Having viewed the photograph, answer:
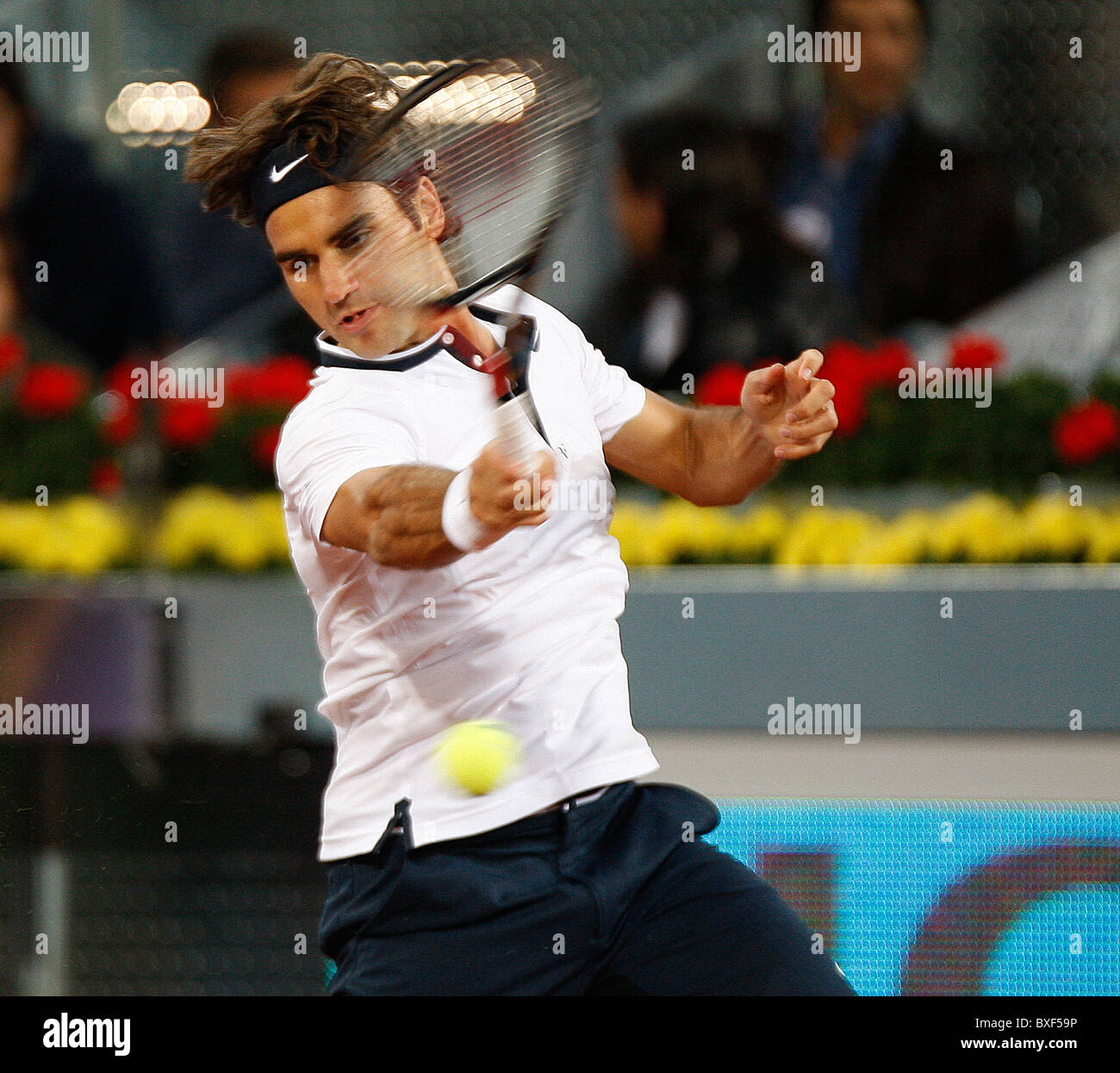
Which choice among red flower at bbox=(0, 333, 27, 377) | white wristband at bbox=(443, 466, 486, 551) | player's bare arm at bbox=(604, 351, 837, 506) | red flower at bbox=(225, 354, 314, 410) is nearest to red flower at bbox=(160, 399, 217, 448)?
red flower at bbox=(225, 354, 314, 410)

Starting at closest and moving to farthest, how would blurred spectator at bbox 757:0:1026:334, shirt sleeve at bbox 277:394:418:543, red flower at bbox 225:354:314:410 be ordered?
shirt sleeve at bbox 277:394:418:543 → red flower at bbox 225:354:314:410 → blurred spectator at bbox 757:0:1026:334

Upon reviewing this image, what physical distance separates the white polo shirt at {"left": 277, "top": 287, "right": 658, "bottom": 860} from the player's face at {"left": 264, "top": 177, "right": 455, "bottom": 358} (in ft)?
0.09

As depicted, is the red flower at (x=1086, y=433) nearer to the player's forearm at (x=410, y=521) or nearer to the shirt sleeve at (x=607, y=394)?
the shirt sleeve at (x=607, y=394)

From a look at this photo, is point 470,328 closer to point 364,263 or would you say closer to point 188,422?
point 364,263

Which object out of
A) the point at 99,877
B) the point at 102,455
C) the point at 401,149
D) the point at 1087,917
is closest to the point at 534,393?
the point at 401,149

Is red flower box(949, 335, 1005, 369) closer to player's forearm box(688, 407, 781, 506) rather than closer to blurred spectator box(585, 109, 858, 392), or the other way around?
blurred spectator box(585, 109, 858, 392)

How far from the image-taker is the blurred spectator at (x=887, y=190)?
301 cm

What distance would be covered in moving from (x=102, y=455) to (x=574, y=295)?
999 millimetres

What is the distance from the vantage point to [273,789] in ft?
8.00

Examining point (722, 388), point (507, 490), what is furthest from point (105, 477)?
point (507, 490)

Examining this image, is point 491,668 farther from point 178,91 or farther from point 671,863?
point 178,91

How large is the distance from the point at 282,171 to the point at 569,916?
2.48ft

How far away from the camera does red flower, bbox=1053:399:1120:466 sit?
266 cm
